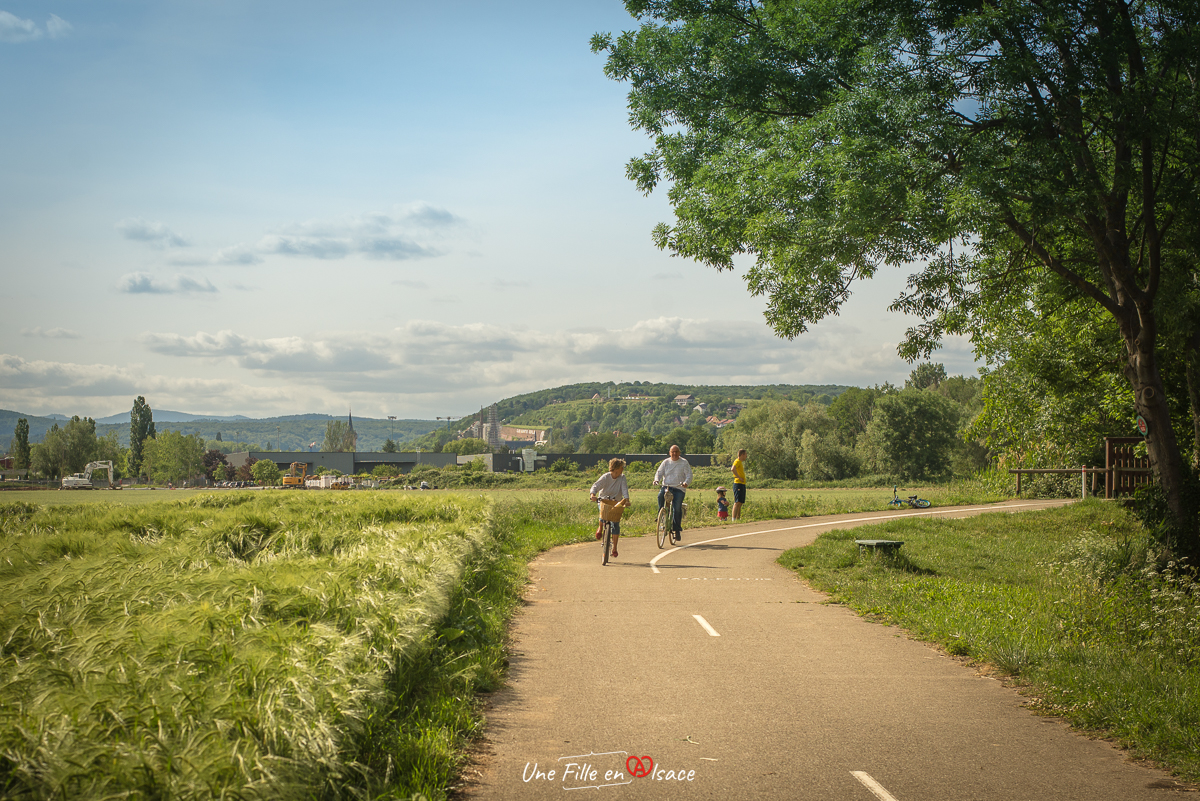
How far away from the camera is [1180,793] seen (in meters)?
4.70

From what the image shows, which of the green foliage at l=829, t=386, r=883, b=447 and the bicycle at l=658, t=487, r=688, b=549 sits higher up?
the green foliage at l=829, t=386, r=883, b=447

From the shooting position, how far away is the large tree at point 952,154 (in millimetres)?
12469

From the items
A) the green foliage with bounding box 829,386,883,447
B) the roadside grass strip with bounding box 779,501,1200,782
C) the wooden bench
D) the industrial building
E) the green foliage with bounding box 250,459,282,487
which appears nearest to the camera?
the roadside grass strip with bounding box 779,501,1200,782

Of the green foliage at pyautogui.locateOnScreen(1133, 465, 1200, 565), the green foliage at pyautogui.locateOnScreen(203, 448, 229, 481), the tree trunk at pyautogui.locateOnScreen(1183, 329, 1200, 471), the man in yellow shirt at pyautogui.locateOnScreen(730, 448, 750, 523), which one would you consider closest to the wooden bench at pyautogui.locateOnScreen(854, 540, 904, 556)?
the green foliage at pyautogui.locateOnScreen(1133, 465, 1200, 565)

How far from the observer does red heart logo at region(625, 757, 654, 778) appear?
484 centimetres

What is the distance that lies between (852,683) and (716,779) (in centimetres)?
271

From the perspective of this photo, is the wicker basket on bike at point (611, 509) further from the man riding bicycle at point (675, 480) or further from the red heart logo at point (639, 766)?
the red heart logo at point (639, 766)

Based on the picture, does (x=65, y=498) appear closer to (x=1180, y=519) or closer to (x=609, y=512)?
(x=609, y=512)

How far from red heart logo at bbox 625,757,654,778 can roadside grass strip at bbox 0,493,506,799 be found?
1.08 meters

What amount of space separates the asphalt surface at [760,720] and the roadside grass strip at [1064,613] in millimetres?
335

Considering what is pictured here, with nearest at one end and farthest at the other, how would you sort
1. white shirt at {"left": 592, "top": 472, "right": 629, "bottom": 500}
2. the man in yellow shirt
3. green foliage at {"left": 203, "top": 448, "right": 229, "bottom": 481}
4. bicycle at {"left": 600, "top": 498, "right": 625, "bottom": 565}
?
1. bicycle at {"left": 600, "top": 498, "right": 625, "bottom": 565}
2. white shirt at {"left": 592, "top": 472, "right": 629, "bottom": 500}
3. the man in yellow shirt
4. green foliage at {"left": 203, "top": 448, "right": 229, "bottom": 481}

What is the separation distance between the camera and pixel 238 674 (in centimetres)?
420

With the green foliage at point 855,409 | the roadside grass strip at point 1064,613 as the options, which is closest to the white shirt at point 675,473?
the roadside grass strip at point 1064,613

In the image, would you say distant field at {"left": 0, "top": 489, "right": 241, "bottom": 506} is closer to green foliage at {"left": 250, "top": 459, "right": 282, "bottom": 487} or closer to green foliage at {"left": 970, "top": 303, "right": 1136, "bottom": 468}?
green foliage at {"left": 970, "top": 303, "right": 1136, "bottom": 468}
